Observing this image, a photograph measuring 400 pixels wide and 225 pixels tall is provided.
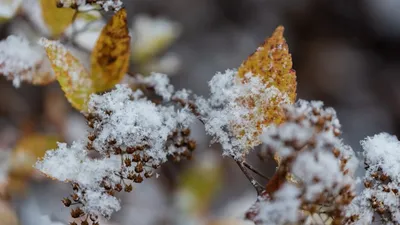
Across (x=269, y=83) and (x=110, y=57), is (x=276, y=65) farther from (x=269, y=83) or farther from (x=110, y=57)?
(x=110, y=57)

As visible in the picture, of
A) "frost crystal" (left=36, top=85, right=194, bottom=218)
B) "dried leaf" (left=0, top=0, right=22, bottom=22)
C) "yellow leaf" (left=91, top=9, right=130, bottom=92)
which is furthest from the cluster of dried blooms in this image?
"dried leaf" (left=0, top=0, right=22, bottom=22)

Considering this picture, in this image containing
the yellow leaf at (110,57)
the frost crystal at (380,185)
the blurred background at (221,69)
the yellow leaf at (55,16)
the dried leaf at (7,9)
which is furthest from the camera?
the blurred background at (221,69)

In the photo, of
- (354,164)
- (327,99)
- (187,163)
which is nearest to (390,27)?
(327,99)

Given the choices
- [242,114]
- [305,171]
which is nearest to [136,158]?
[242,114]

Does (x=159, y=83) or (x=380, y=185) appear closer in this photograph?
Result: (x=380, y=185)

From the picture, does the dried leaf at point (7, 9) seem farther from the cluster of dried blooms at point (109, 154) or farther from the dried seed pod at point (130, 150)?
the dried seed pod at point (130, 150)

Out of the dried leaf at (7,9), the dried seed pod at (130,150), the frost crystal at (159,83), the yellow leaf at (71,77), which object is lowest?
the dried seed pod at (130,150)

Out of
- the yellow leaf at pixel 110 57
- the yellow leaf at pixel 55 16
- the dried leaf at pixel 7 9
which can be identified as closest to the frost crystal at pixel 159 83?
the yellow leaf at pixel 110 57
